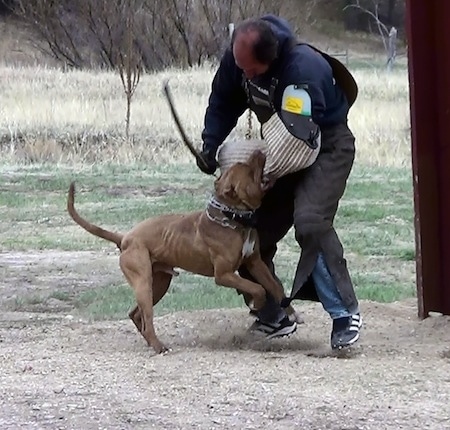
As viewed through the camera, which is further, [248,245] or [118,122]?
[118,122]

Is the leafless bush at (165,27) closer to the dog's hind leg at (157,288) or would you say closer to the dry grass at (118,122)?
the dry grass at (118,122)

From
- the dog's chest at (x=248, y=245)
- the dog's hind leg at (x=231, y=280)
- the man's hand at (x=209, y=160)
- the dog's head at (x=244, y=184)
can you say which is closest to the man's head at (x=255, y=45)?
the dog's head at (x=244, y=184)

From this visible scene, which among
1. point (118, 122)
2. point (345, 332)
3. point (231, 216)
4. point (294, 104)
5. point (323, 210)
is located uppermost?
point (294, 104)

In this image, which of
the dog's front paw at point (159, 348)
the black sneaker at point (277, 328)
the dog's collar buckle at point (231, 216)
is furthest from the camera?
the black sneaker at point (277, 328)

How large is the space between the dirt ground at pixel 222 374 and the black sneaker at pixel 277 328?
0.06m

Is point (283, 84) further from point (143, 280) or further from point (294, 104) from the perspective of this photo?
point (143, 280)

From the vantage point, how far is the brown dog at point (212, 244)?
22.0ft

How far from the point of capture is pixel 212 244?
22.4ft

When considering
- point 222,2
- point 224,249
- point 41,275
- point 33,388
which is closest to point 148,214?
point 41,275

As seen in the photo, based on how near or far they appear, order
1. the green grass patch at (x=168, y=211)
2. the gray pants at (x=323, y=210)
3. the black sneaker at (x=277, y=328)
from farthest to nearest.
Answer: the green grass patch at (x=168, y=211) → the black sneaker at (x=277, y=328) → the gray pants at (x=323, y=210)

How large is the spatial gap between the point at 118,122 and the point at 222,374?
15225 millimetres

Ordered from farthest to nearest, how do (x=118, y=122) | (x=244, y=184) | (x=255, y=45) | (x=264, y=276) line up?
1. (x=118, y=122)
2. (x=264, y=276)
3. (x=244, y=184)
4. (x=255, y=45)

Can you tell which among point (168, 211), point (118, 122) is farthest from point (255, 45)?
point (118, 122)

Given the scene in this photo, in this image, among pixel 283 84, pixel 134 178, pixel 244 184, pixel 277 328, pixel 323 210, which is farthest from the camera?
pixel 134 178
